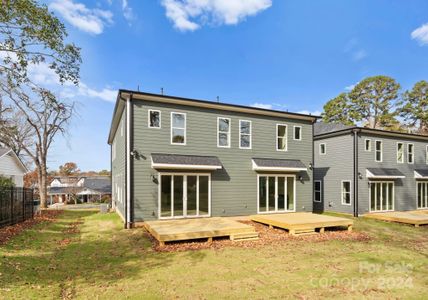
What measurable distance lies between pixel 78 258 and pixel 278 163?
10028 mm

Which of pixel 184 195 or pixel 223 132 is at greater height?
pixel 223 132

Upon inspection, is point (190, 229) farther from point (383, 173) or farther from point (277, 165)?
point (383, 173)

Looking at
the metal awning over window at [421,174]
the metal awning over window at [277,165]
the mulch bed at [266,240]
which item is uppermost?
the metal awning over window at [277,165]

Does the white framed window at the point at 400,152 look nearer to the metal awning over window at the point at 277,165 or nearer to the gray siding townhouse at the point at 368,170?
the gray siding townhouse at the point at 368,170

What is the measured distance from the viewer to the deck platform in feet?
27.5

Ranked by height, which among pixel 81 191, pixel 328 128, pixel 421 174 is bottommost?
pixel 81 191

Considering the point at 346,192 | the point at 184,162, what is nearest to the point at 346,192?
the point at 346,192

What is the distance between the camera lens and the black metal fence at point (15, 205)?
10747 millimetres

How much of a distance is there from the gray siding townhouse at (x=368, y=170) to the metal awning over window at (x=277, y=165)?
4390mm

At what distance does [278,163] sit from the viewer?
44.8 feet

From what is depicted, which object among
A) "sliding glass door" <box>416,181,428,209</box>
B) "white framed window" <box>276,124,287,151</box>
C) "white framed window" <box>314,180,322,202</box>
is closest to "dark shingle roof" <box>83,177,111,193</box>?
"white framed window" <box>314,180,322,202</box>

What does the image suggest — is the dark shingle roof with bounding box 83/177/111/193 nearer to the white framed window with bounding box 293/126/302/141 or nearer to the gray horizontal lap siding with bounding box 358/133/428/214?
the white framed window with bounding box 293/126/302/141

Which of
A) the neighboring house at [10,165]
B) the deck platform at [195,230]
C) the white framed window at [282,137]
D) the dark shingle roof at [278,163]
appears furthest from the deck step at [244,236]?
the neighboring house at [10,165]

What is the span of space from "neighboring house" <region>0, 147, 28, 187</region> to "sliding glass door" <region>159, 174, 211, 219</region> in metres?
13.2
